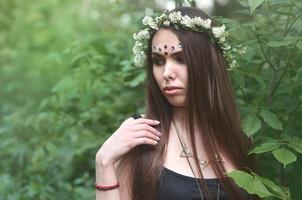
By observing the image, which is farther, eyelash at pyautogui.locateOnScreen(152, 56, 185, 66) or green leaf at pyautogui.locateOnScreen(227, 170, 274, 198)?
eyelash at pyautogui.locateOnScreen(152, 56, 185, 66)

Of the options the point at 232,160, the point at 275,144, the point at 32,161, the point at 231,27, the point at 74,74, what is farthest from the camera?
the point at 32,161

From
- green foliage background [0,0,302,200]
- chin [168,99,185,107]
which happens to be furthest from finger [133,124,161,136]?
green foliage background [0,0,302,200]

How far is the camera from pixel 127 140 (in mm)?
1894

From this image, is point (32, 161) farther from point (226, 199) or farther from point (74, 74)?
point (226, 199)

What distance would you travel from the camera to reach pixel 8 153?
3.58 meters

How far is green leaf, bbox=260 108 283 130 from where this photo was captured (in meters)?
2.05

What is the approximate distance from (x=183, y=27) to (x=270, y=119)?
0.47 metres

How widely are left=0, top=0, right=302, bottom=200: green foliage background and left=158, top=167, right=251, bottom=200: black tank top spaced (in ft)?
0.70

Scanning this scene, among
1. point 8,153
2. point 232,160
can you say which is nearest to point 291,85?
point 232,160

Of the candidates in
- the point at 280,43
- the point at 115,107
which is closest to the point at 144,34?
the point at 280,43

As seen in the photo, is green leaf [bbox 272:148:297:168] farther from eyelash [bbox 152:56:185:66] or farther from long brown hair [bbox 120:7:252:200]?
eyelash [bbox 152:56:185:66]

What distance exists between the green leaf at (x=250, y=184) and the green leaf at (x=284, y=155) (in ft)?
A: 0.46

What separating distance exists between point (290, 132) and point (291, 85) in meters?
0.19

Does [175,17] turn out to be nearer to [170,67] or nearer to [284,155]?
[170,67]
